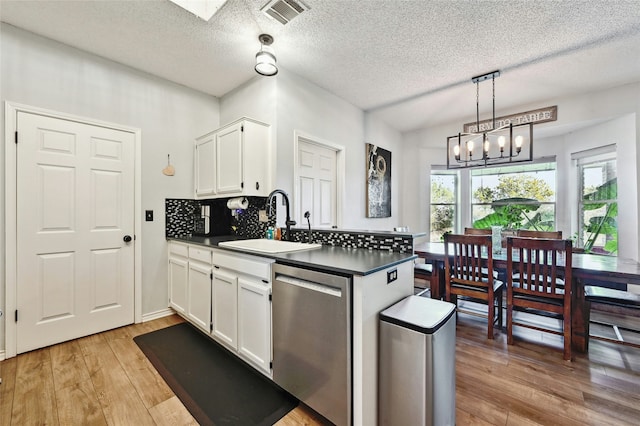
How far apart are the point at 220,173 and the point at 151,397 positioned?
1.97 m

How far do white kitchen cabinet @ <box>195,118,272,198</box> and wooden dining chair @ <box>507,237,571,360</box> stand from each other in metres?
2.42

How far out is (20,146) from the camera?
7.19ft

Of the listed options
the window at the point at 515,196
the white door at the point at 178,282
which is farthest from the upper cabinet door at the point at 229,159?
the window at the point at 515,196

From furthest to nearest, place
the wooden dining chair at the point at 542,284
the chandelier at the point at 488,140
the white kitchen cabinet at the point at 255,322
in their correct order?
1. the chandelier at the point at 488,140
2. the wooden dining chair at the point at 542,284
3. the white kitchen cabinet at the point at 255,322

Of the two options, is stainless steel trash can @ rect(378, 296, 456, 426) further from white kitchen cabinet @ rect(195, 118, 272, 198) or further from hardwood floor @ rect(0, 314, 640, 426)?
white kitchen cabinet @ rect(195, 118, 272, 198)

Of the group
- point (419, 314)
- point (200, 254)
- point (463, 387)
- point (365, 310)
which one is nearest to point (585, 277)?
point (463, 387)

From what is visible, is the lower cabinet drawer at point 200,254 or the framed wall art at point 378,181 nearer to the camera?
the lower cabinet drawer at point 200,254

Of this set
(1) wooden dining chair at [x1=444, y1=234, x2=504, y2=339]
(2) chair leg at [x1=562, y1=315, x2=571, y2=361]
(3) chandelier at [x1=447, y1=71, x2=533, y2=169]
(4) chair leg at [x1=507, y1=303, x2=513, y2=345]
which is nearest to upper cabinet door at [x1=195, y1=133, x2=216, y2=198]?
(1) wooden dining chair at [x1=444, y1=234, x2=504, y2=339]

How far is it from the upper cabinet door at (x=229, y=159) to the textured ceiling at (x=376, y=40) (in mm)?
751

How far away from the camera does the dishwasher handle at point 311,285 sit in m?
1.36

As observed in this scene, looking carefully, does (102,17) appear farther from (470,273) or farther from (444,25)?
(470,273)

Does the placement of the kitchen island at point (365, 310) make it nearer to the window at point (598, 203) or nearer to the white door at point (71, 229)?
the white door at point (71, 229)

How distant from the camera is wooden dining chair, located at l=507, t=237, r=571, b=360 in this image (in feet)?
7.00

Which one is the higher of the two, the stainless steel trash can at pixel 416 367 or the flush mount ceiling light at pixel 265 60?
the flush mount ceiling light at pixel 265 60
